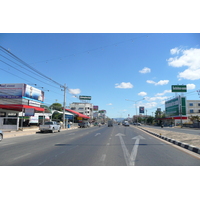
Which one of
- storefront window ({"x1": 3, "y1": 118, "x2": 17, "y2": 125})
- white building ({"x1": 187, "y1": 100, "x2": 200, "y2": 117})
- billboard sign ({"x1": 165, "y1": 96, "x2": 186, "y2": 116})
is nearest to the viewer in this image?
storefront window ({"x1": 3, "y1": 118, "x2": 17, "y2": 125})

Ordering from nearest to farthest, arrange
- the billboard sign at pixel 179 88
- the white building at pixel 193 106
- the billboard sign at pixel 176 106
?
1. the billboard sign at pixel 179 88
2. the billboard sign at pixel 176 106
3. the white building at pixel 193 106

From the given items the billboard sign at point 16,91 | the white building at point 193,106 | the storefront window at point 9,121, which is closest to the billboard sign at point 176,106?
the white building at point 193,106

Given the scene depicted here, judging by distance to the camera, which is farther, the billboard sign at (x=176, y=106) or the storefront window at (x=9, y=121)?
the billboard sign at (x=176, y=106)

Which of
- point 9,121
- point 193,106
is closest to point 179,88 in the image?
point 193,106

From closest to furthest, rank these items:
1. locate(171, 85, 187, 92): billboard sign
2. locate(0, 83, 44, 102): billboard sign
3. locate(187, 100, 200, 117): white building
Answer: locate(0, 83, 44, 102): billboard sign < locate(171, 85, 187, 92): billboard sign < locate(187, 100, 200, 117): white building

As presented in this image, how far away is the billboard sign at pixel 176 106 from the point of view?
71.0 m

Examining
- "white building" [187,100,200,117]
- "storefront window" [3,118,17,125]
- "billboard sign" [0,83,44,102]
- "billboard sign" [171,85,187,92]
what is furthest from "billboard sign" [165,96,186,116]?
"storefront window" [3,118,17,125]

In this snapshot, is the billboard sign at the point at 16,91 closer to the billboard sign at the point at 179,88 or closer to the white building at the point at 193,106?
the billboard sign at the point at 179,88

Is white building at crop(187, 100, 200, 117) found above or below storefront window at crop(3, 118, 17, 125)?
above

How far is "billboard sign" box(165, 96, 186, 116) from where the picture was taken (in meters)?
71.0

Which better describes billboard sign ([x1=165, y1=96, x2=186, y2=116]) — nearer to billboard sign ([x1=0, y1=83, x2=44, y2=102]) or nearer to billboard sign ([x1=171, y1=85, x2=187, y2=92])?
billboard sign ([x1=171, y1=85, x2=187, y2=92])

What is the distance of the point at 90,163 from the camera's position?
7.44m

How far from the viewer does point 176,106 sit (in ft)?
246

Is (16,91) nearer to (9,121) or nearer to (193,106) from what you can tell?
(9,121)
